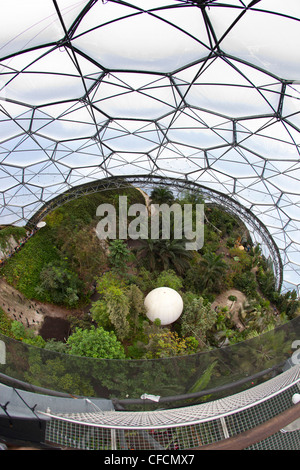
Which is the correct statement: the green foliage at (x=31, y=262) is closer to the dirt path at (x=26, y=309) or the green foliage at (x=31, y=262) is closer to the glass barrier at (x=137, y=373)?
the dirt path at (x=26, y=309)

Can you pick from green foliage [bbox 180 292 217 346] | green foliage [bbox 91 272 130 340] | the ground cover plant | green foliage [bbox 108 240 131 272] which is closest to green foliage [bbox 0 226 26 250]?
the ground cover plant

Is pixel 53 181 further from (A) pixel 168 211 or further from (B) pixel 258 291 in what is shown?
(B) pixel 258 291

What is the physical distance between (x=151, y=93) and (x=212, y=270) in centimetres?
1675

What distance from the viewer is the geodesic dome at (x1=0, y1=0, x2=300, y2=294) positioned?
11.2 metres

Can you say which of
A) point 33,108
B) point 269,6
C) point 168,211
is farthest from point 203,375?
point 168,211

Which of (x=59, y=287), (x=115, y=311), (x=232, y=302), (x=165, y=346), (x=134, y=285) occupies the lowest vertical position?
(x=165, y=346)

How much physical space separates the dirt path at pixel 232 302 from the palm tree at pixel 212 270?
5.82ft

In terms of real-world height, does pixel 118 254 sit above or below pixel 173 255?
below

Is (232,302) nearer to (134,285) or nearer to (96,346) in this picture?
(134,285)

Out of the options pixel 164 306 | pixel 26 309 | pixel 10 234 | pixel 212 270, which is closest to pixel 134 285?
pixel 164 306

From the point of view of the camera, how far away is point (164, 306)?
21.1 meters

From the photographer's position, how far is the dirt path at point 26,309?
22.8m

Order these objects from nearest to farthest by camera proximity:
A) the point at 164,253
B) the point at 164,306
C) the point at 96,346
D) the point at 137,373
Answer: the point at 137,373
the point at 96,346
the point at 164,306
the point at 164,253

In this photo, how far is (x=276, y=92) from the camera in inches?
567
